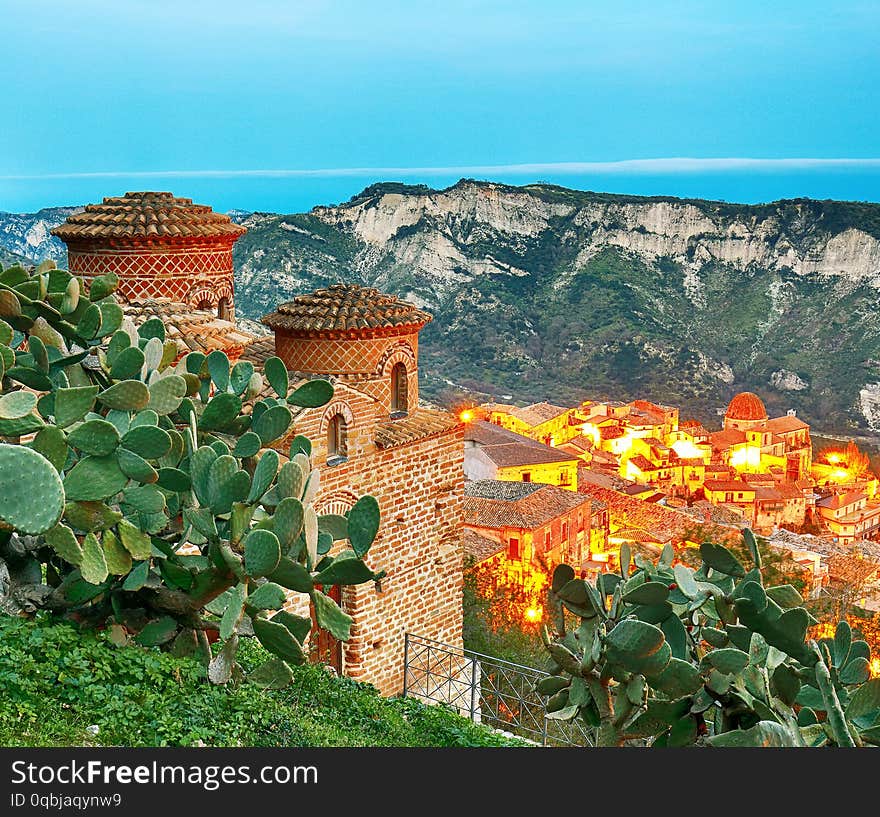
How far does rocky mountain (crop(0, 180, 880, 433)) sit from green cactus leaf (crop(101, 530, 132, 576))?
99.9 feet

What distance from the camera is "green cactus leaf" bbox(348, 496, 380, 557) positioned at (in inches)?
151

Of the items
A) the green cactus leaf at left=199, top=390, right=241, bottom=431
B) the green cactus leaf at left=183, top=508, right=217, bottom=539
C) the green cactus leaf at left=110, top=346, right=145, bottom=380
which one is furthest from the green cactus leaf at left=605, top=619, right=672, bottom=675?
the green cactus leaf at left=110, top=346, right=145, bottom=380

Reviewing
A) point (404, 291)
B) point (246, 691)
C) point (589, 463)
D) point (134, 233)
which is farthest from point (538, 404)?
point (246, 691)

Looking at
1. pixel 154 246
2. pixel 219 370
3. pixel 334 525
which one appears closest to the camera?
pixel 334 525

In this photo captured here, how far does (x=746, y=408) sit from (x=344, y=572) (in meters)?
36.6

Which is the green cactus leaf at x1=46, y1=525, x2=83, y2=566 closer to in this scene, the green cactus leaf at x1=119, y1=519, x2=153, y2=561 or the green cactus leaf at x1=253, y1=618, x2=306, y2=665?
the green cactus leaf at x1=119, y1=519, x2=153, y2=561

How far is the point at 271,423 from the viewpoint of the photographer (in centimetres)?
432

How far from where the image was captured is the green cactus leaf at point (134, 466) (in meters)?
3.58

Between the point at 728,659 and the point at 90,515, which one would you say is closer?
the point at 728,659

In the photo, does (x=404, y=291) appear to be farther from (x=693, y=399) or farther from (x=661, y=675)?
(x=661, y=675)

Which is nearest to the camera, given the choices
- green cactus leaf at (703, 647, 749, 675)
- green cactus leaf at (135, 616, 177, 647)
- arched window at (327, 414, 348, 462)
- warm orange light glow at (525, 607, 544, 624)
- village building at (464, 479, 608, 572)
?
green cactus leaf at (703, 647, 749, 675)

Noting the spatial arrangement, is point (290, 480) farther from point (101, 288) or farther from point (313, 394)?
point (101, 288)

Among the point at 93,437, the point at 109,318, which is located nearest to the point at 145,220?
the point at 109,318

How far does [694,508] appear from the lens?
104 feet
